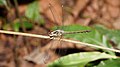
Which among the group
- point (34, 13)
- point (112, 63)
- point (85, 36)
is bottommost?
point (112, 63)

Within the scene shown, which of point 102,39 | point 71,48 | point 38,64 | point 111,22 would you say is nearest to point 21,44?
point 38,64

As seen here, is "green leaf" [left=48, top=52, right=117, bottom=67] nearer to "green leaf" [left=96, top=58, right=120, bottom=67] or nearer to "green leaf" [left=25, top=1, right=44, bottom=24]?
"green leaf" [left=96, top=58, right=120, bottom=67]

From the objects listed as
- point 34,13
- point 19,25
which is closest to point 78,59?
point 19,25

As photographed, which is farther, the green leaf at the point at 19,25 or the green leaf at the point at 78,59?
the green leaf at the point at 19,25

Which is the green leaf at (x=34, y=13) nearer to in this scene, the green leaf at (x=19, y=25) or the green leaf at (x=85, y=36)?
the green leaf at (x=19, y=25)

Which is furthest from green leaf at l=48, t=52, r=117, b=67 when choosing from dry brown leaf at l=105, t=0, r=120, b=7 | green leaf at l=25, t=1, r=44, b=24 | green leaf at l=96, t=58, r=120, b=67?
dry brown leaf at l=105, t=0, r=120, b=7

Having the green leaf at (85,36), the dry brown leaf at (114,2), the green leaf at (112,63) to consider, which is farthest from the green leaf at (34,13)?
the green leaf at (112,63)

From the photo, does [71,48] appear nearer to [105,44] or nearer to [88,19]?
[88,19]

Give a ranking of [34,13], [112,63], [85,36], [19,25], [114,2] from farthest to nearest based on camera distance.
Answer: [114,2]
[34,13]
[19,25]
[85,36]
[112,63]

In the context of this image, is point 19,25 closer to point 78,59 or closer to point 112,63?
point 78,59
